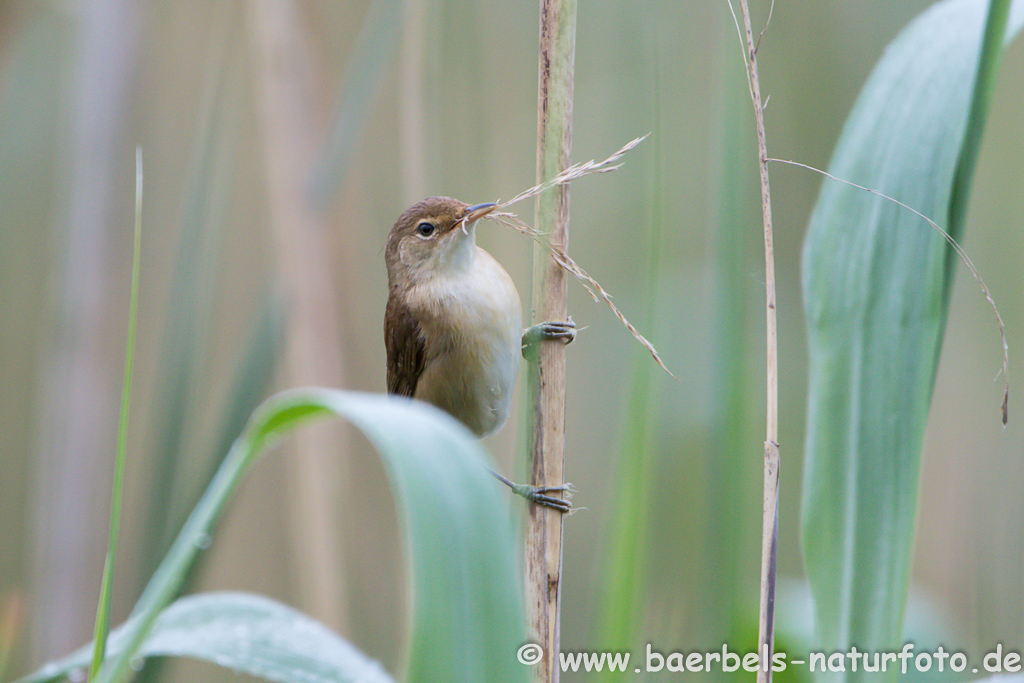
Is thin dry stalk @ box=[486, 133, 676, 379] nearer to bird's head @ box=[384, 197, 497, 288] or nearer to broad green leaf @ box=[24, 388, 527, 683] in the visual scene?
broad green leaf @ box=[24, 388, 527, 683]

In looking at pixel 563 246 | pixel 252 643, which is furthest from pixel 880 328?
pixel 252 643

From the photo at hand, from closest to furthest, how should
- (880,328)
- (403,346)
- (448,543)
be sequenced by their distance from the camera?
(448,543) → (880,328) → (403,346)

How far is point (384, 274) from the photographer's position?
2.84m

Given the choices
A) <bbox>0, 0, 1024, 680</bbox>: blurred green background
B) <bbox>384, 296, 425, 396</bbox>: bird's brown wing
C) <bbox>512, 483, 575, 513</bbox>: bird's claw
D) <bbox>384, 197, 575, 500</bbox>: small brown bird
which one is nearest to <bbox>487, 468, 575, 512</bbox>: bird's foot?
<bbox>512, 483, 575, 513</bbox>: bird's claw

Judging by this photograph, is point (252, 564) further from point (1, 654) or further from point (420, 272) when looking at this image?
point (1, 654)

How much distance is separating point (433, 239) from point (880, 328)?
114 centimetres

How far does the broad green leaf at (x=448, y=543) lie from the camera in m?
0.50

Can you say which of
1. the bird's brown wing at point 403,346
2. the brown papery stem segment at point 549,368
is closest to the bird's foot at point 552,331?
the brown papery stem segment at point 549,368

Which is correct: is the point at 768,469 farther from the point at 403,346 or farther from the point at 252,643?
the point at 403,346

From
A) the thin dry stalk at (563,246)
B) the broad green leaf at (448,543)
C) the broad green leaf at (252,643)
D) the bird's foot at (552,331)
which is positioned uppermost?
the thin dry stalk at (563,246)

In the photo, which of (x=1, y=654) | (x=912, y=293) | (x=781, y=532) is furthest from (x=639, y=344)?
(x=781, y=532)

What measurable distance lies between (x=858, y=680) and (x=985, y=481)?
129cm

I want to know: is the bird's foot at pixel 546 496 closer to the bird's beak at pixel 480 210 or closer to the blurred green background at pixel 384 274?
the blurred green background at pixel 384 274

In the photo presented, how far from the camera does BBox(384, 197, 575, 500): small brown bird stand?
1.75 metres
